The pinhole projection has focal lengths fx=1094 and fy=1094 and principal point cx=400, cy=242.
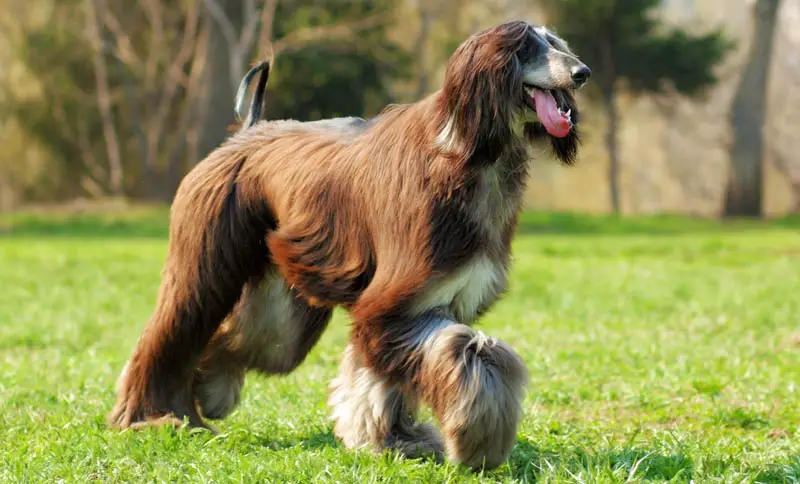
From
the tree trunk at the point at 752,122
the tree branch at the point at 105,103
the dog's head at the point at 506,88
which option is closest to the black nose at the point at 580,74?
the dog's head at the point at 506,88

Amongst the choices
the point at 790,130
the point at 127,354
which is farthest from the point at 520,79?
the point at 790,130

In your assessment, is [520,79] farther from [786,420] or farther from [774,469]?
[786,420]

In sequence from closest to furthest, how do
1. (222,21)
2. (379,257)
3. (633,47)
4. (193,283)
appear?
(379,257) < (193,283) < (222,21) < (633,47)

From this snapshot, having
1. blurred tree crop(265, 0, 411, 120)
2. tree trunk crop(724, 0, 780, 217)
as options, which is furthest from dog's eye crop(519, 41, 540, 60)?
tree trunk crop(724, 0, 780, 217)

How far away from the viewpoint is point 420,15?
26.3 metres

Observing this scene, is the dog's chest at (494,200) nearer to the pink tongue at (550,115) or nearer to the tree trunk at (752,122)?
the pink tongue at (550,115)

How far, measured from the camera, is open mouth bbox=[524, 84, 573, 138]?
12.4ft

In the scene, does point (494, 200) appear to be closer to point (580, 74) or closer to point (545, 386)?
point (580, 74)

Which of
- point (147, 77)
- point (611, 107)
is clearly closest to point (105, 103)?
point (147, 77)

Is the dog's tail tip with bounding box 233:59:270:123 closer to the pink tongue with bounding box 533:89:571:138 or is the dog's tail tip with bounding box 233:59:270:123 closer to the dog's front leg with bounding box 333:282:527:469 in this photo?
the dog's front leg with bounding box 333:282:527:469

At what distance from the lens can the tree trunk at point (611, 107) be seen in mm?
25438

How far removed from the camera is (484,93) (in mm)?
3762

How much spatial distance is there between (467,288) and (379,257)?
381mm

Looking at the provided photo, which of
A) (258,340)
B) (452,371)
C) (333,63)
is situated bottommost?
(258,340)
